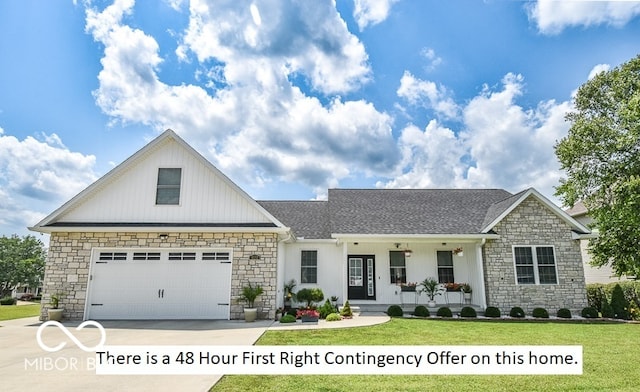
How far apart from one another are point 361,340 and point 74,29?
12.0 meters

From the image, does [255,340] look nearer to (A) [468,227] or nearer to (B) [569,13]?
(A) [468,227]

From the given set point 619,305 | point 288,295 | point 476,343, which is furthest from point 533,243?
point 288,295

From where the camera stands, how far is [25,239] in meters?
43.6

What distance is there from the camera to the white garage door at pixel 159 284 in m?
11.6

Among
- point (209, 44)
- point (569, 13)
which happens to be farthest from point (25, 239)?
point (569, 13)

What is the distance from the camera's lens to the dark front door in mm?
15203

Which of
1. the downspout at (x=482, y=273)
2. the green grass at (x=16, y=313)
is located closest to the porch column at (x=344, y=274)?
the downspout at (x=482, y=273)

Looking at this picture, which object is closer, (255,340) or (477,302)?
(255,340)

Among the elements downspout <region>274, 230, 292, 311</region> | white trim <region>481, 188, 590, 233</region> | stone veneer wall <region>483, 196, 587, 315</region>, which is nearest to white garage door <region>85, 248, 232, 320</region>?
downspout <region>274, 230, 292, 311</region>

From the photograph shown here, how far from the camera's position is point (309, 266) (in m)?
14.8

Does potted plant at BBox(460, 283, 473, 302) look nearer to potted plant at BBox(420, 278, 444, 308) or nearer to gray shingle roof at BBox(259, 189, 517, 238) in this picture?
potted plant at BBox(420, 278, 444, 308)

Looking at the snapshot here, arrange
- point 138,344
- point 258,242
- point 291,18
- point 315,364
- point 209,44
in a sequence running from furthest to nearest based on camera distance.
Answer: point 258,242 < point 209,44 < point 291,18 < point 138,344 < point 315,364

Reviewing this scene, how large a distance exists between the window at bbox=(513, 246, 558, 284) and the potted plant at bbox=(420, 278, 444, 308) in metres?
2.93

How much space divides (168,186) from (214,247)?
2733mm
